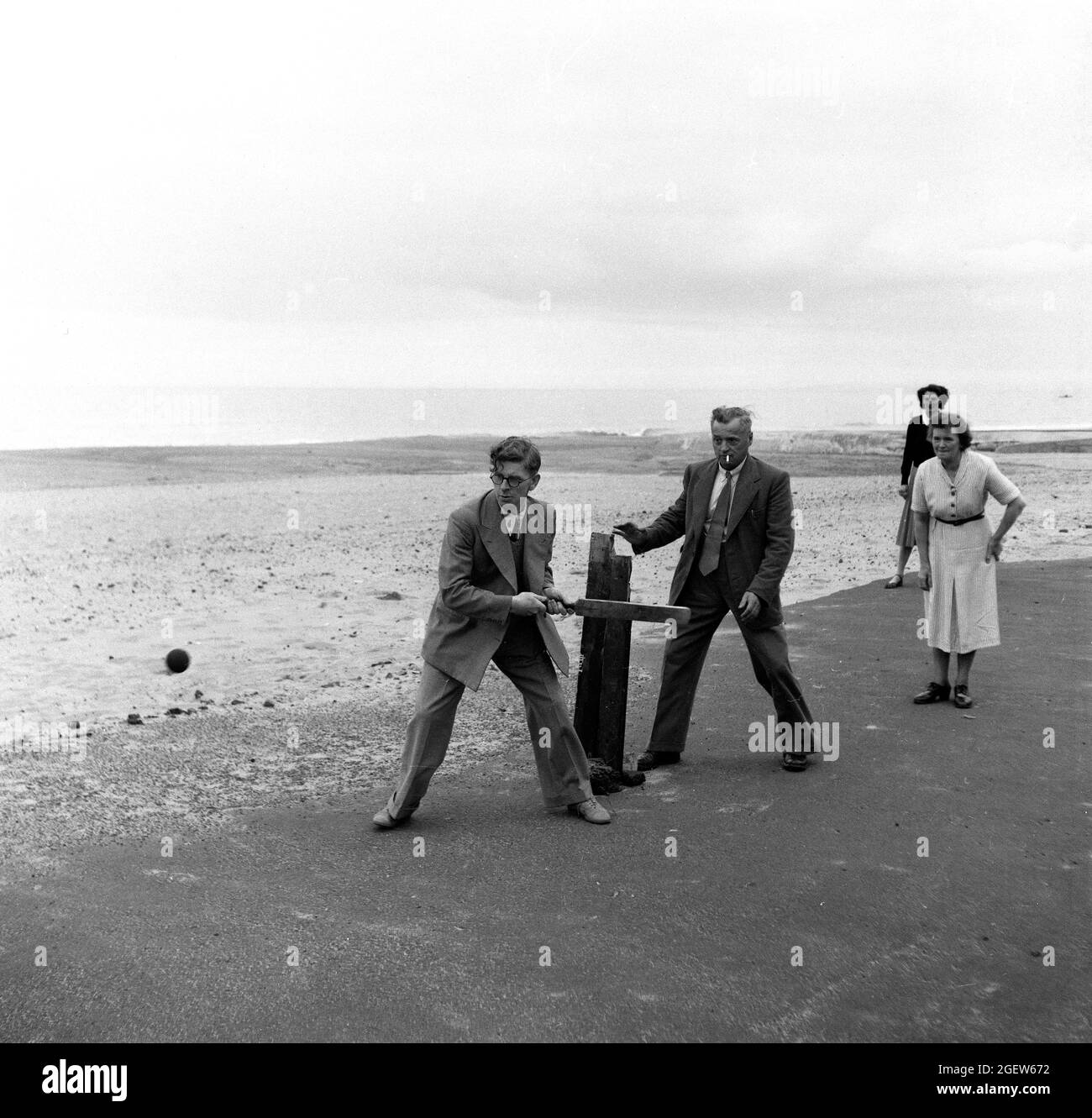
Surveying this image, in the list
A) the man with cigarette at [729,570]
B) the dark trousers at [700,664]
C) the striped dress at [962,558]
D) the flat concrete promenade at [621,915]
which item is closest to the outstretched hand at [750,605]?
the man with cigarette at [729,570]

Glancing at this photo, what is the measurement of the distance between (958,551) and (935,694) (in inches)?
39.0

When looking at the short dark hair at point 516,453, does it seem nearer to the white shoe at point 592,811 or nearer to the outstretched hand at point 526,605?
the outstretched hand at point 526,605

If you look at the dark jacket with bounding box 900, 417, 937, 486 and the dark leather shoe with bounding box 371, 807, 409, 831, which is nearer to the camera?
the dark leather shoe with bounding box 371, 807, 409, 831

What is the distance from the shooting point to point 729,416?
714cm

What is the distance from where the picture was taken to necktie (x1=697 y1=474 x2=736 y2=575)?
24.0 feet

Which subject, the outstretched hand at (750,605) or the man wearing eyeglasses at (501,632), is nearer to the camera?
Answer: the man wearing eyeglasses at (501,632)

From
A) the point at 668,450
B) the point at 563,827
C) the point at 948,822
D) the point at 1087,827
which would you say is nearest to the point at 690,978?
the point at 563,827

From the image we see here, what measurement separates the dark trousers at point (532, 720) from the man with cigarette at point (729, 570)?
1.02 meters

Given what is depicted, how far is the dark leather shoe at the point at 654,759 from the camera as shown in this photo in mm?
7262

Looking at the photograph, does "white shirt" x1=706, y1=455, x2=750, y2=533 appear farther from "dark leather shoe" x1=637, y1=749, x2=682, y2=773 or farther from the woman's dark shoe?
the woman's dark shoe

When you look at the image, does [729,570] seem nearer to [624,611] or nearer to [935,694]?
[624,611]

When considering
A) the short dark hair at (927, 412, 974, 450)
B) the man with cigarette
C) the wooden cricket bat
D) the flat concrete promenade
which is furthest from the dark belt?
the wooden cricket bat

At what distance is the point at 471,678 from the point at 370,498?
20.9 metres

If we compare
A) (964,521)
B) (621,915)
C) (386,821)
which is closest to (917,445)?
(964,521)
